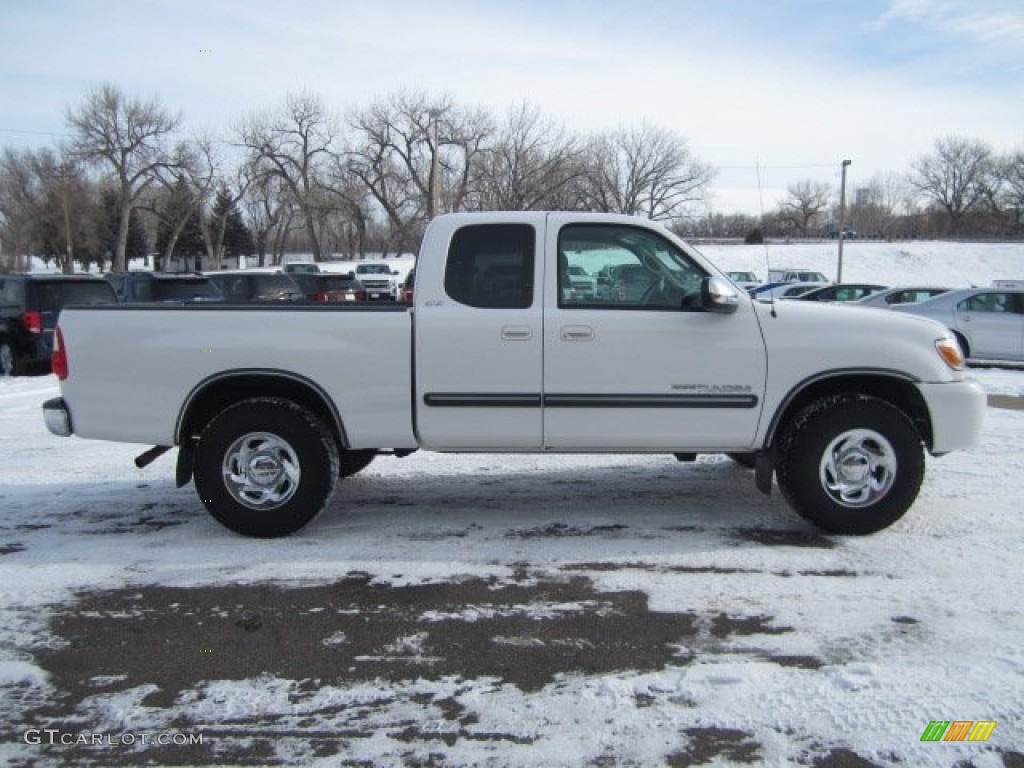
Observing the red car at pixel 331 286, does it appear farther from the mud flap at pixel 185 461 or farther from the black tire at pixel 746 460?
the mud flap at pixel 185 461

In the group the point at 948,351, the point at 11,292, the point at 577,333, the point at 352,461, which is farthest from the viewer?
the point at 11,292

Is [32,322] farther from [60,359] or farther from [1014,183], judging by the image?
[1014,183]

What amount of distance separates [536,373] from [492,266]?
2.40 feet

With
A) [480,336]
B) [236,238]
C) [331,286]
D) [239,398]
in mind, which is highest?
[236,238]

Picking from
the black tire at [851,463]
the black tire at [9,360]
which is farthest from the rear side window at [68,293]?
the black tire at [851,463]

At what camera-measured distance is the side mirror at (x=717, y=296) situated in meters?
4.68

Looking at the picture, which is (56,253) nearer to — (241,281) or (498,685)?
(241,281)

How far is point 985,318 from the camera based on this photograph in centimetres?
1463

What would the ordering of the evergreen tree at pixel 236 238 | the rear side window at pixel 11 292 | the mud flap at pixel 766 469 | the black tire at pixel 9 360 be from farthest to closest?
the evergreen tree at pixel 236 238
the black tire at pixel 9 360
the rear side window at pixel 11 292
the mud flap at pixel 766 469

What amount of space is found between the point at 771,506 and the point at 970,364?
11479mm

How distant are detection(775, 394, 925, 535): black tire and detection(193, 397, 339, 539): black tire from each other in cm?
289

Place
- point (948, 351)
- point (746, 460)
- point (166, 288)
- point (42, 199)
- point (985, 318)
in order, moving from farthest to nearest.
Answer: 1. point (42, 199)
2. point (166, 288)
3. point (985, 318)
4. point (746, 460)
5. point (948, 351)

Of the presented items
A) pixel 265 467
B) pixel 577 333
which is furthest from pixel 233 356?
pixel 577 333

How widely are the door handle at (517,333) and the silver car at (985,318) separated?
12806 mm
